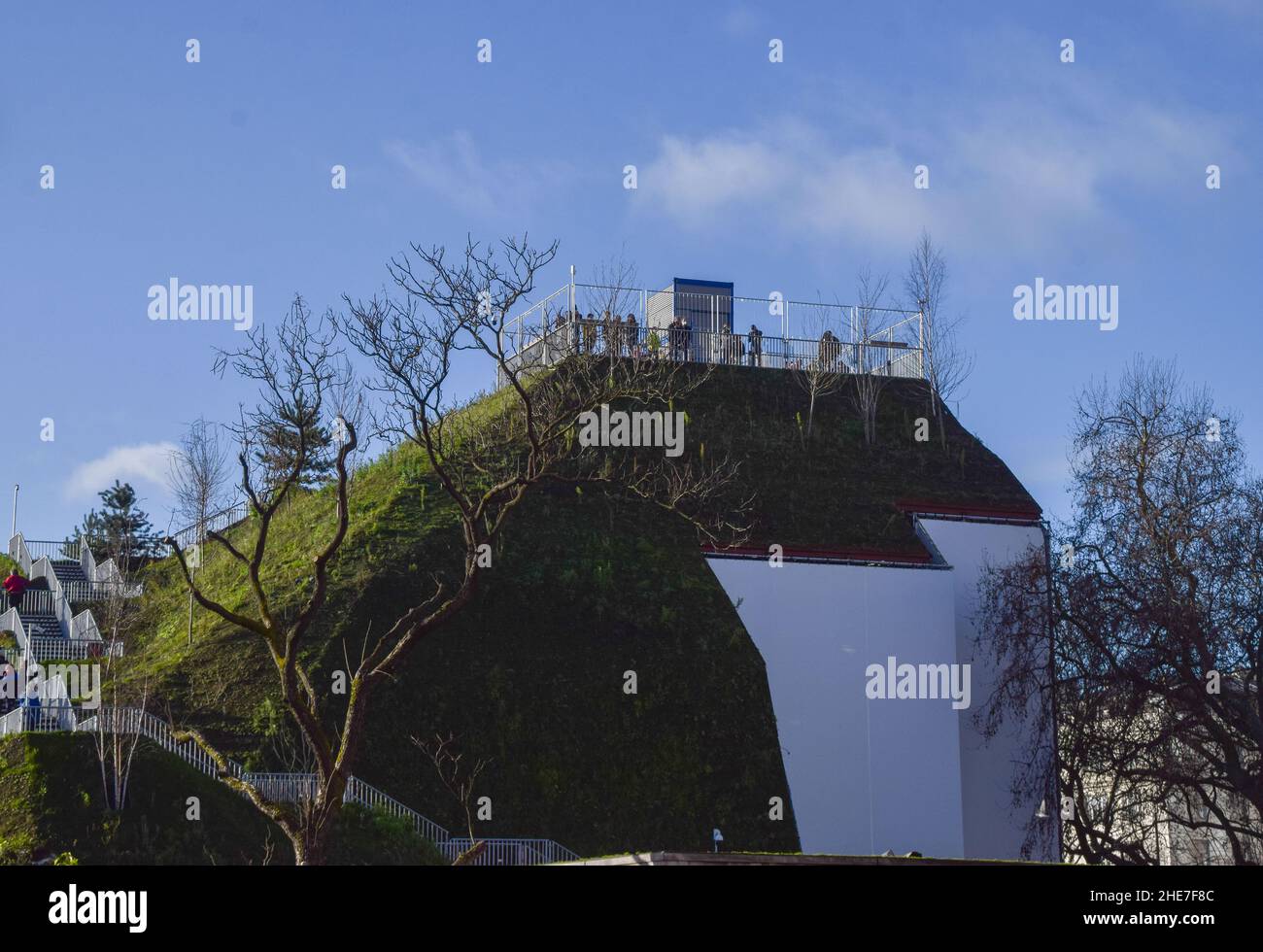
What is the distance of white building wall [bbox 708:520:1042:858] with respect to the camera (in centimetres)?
3825

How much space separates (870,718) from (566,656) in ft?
28.3

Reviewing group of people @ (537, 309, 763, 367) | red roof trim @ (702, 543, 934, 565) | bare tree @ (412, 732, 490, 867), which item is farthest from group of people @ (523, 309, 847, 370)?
bare tree @ (412, 732, 490, 867)

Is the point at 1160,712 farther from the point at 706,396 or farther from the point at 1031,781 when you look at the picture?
the point at 706,396

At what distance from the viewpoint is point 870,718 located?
129 ft

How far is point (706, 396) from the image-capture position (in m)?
47.6

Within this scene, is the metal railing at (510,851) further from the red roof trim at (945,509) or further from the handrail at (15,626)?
the handrail at (15,626)

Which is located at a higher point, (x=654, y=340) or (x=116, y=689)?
(x=654, y=340)

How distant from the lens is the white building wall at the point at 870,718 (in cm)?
3825

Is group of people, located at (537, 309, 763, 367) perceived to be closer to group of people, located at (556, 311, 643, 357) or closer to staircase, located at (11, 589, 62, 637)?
group of people, located at (556, 311, 643, 357)

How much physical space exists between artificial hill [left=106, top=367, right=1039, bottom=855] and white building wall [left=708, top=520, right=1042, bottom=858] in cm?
73

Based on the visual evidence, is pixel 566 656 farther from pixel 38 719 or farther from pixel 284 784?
pixel 38 719

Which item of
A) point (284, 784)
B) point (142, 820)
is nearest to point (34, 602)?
point (284, 784)
